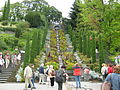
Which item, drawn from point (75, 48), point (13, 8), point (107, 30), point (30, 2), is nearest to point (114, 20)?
point (107, 30)

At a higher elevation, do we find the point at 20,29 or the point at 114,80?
the point at 20,29

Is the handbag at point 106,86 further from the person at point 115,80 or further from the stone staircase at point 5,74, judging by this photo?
the stone staircase at point 5,74

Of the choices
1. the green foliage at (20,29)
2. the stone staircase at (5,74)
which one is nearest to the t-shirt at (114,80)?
the stone staircase at (5,74)

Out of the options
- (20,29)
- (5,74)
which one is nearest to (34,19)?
(20,29)

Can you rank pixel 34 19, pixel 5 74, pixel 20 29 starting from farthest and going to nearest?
pixel 34 19 → pixel 20 29 → pixel 5 74

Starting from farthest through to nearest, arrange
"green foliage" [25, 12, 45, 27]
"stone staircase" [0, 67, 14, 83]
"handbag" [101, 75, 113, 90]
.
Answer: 1. "green foliage" [25, 12, 45, 27]
2. "stone staircase" [0, 67, 14, 83]
3. "handbag" [101, 75, 113, 90]

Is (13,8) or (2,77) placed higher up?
(13,8)

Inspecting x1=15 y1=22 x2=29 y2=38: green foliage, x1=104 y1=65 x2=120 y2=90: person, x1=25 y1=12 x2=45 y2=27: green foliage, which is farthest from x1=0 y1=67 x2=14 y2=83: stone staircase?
x1=25 y1=12 x2=45 y2=27: green foliage

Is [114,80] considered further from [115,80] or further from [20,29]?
[20,29]

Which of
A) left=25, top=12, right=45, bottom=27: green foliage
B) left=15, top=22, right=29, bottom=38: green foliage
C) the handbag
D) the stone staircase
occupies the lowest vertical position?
the stone staircase

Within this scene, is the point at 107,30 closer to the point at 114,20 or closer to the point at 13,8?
the point at 114,20

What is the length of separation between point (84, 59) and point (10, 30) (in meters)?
26.2

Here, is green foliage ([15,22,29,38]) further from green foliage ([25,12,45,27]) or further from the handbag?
the handbag

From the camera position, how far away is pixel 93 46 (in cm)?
2427
